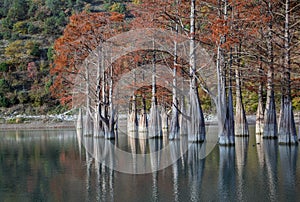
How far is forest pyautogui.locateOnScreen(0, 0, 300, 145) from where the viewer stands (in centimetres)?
1805

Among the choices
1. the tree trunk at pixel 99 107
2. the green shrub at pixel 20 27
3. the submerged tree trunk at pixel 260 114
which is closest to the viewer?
the submerged tree trunk at pixel 260 114

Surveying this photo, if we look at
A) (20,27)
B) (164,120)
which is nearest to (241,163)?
(164,120)

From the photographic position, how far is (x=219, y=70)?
746 inches

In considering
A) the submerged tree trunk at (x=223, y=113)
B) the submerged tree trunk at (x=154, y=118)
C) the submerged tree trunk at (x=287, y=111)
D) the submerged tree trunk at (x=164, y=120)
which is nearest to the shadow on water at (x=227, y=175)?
the submerged tree trunk at (x=223, y=113)

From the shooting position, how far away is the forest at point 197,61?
18.0 meters

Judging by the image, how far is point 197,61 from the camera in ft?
69.2

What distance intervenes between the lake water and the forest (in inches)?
95.5

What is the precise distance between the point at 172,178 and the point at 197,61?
10.0 meters

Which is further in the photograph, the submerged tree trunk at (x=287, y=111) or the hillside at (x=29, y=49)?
the hillside at (x=29, y=49)

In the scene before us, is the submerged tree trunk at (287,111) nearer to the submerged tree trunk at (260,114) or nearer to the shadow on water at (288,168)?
the shadow on water at (288,168)

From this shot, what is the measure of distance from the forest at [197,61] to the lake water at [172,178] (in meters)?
2.42

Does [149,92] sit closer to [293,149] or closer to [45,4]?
[293,149]

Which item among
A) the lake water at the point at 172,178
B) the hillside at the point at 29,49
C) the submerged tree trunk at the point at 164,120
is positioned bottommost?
the lake water at the point at 172,178

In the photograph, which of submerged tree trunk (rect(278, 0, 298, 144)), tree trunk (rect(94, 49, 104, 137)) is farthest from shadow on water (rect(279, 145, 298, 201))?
tree trunk (rect(94, 49, 104, 137))
